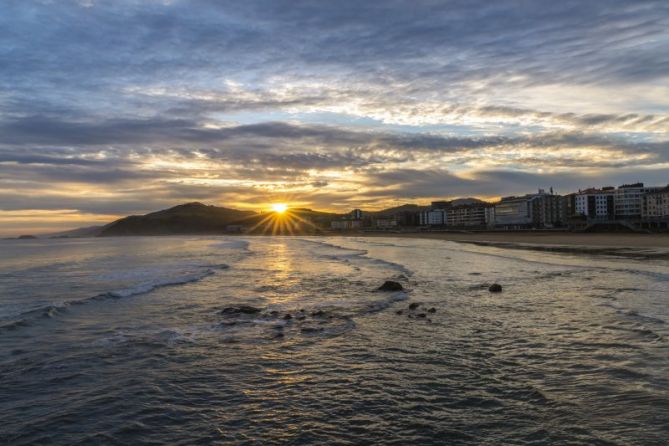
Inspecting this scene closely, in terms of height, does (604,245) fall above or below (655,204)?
below

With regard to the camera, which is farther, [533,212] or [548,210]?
[533,212]

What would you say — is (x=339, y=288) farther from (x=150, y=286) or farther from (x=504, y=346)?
(x=504, y=346)

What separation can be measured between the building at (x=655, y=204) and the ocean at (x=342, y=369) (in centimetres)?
12011

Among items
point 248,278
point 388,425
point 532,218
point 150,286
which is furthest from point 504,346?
point 532,218

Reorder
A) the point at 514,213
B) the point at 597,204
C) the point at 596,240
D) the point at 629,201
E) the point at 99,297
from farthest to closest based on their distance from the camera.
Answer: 1. the point at 514,213
2. the point at 597,204
3. the point at 629,201
4. the point at 596,240
5. the point at 99,297

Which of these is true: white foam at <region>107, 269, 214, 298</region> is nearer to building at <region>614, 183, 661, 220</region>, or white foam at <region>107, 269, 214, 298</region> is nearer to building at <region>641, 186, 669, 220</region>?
building at <region>641, 186, 669, 220</region>

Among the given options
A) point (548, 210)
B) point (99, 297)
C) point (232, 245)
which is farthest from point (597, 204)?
point (99, 297)

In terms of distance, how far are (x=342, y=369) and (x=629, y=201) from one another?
155m

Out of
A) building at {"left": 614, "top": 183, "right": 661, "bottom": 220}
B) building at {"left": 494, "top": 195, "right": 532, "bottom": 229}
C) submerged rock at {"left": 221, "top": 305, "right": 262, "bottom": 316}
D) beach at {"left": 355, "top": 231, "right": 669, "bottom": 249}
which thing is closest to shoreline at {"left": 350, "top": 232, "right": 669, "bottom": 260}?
beach at {"left": 355, "top": 231, "right": 669, "bottom": 249}

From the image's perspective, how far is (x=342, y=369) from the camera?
1095cm

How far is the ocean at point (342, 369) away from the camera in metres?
7.72

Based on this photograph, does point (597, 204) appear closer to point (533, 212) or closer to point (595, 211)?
point (595, 211)

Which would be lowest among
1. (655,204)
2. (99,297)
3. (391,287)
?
(391,287)

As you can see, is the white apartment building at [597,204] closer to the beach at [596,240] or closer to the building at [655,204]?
the building at [655,204]
